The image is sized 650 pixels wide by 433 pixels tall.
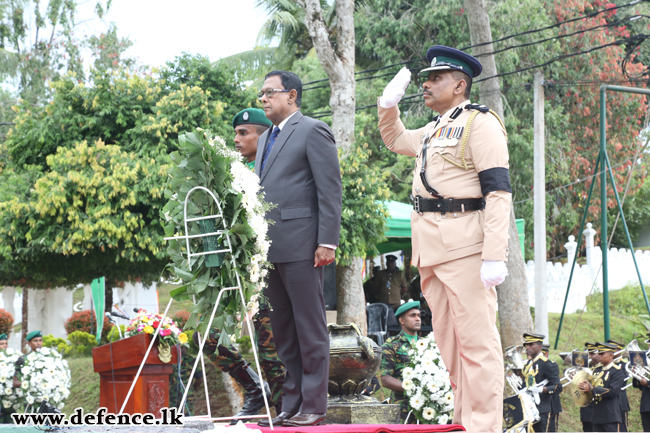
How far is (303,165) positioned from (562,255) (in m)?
25.8

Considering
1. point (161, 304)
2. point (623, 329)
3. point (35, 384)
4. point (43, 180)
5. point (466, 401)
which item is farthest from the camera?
point (161, 304)

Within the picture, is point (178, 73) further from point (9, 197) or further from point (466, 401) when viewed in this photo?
point (466, 401)

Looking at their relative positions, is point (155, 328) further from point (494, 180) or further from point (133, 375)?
point (494, 180)

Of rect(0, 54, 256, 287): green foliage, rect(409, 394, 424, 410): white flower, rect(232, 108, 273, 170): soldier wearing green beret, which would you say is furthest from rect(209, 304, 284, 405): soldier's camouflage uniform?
rect(0, 54, 256, 287): green foliage

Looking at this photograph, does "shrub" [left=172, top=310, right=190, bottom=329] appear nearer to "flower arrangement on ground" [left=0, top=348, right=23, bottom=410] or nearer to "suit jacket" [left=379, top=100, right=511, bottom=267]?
"flower arrangement on ground" [left=0, top=348, right=23, bottom=410]

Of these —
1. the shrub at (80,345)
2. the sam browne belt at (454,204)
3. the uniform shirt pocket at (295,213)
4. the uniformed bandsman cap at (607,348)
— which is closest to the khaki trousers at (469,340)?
the sam browne belt at (454,204)

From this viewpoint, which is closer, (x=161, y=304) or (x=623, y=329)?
(x=623, y=329)

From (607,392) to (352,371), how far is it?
5.43 m

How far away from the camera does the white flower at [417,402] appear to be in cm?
551

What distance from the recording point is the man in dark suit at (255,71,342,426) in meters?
3.52

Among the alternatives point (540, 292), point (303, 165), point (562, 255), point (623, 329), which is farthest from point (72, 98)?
point (562, 255)

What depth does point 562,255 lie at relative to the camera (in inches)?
1079

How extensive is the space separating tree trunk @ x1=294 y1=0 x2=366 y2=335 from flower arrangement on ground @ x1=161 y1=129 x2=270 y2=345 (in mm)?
6981

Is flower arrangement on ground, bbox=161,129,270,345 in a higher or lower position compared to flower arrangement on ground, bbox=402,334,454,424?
higher
